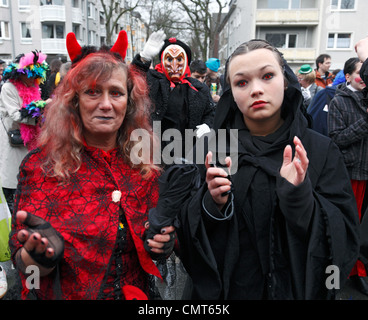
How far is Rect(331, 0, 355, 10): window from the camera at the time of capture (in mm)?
26266

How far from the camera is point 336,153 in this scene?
1.50 metres

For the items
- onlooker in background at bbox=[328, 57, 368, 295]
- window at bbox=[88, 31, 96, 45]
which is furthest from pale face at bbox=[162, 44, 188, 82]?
window at bbox=[88, 31, 96, 45]

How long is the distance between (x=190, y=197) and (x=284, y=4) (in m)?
32.1

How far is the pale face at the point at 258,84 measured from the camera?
4.86 feet

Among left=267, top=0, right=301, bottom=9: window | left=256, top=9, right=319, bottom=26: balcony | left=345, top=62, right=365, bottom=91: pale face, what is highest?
left=267, top=0, right=301, bottom=9: window

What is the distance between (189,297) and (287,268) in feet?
1.59

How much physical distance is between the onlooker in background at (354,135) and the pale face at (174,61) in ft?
6.41

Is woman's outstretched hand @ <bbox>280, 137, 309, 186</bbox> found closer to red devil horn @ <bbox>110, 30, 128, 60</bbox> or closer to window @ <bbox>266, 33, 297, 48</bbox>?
red devil horn @ <bbox>110, 30, 128, 60</bbox>

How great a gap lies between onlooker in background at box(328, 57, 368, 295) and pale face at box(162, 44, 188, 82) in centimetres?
196

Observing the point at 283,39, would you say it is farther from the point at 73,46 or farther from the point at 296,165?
the point at 296,165

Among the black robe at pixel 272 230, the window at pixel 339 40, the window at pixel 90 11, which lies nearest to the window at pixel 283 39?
the window at pixel 339 40

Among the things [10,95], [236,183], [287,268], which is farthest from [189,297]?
[10,95]

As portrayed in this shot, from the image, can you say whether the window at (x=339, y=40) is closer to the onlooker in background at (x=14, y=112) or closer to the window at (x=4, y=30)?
the onlooker in background at (x=14, y=112)

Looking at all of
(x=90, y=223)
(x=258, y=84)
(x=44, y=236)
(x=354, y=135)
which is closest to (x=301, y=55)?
(x=354, y=135)
